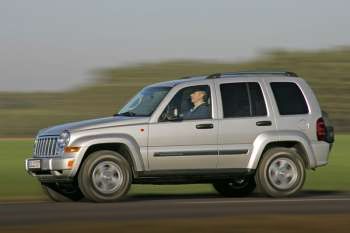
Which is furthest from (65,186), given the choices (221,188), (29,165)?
(221,188)

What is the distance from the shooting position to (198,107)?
15297mm

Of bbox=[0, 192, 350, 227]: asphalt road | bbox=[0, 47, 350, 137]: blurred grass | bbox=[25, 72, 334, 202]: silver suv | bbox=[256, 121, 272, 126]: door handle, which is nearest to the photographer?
bbox=[0, 192, 350, 227]: asphalt road

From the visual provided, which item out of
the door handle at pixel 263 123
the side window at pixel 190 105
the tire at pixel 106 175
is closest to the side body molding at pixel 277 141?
the door handle at pixel 263 123

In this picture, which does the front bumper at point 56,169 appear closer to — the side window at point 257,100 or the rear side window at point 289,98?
the side window at point 257,100

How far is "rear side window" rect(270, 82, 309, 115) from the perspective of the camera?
15734 millimetres

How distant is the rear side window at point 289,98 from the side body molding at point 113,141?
8.04ft

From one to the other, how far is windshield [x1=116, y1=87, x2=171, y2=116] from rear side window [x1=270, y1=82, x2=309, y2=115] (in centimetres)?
179

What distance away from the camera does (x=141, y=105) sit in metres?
15.5

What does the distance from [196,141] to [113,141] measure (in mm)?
1293

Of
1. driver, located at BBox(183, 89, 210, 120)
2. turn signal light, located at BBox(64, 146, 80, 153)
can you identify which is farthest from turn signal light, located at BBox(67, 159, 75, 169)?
driver, located at BBox(183, 89, 210, 120)

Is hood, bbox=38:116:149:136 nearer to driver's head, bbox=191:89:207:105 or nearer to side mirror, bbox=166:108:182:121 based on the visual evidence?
side mirror, bbox=166:108:182:121

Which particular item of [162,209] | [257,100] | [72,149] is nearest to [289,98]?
[257,100]

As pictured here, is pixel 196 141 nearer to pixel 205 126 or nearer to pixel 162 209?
pixel 205 126

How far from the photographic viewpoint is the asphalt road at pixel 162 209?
483 inches
